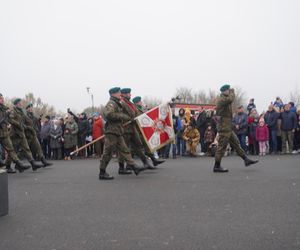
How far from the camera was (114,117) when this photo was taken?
887 centimetres

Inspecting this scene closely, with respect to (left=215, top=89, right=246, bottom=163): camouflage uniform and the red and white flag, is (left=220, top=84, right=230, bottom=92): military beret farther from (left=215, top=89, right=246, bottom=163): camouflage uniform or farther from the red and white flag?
the red and white flag

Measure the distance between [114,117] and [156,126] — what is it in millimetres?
2714

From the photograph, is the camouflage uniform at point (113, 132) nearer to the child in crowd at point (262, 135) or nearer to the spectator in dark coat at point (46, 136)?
the child in crowd at point (262, 135)

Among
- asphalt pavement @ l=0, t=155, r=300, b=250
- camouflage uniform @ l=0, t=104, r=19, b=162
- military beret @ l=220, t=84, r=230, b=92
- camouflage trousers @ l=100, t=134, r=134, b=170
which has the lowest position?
asphalt pavement @ l=0, t=155, r=300, b=250

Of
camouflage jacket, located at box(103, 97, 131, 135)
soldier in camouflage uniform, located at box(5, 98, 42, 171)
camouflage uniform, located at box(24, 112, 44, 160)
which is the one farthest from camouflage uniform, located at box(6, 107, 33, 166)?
camouflage jacket, located at box(103, 97, 131, 135)

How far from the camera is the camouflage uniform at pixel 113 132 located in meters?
8.93

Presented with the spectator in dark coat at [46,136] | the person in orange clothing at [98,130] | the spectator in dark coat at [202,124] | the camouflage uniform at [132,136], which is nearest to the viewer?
the camouflage uniform at [132,136]

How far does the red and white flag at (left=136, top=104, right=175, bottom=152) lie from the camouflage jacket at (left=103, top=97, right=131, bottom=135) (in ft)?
4.64

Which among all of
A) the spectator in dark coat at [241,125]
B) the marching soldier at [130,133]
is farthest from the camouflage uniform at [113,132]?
the spectator in dark coat at [241,125]

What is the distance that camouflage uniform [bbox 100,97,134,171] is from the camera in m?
8.93

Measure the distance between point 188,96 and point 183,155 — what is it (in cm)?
6485

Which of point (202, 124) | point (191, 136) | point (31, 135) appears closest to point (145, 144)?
point (31, 135)

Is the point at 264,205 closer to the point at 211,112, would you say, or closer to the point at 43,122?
the point at 211,112

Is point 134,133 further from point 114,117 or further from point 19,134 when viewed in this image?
point 19,134
